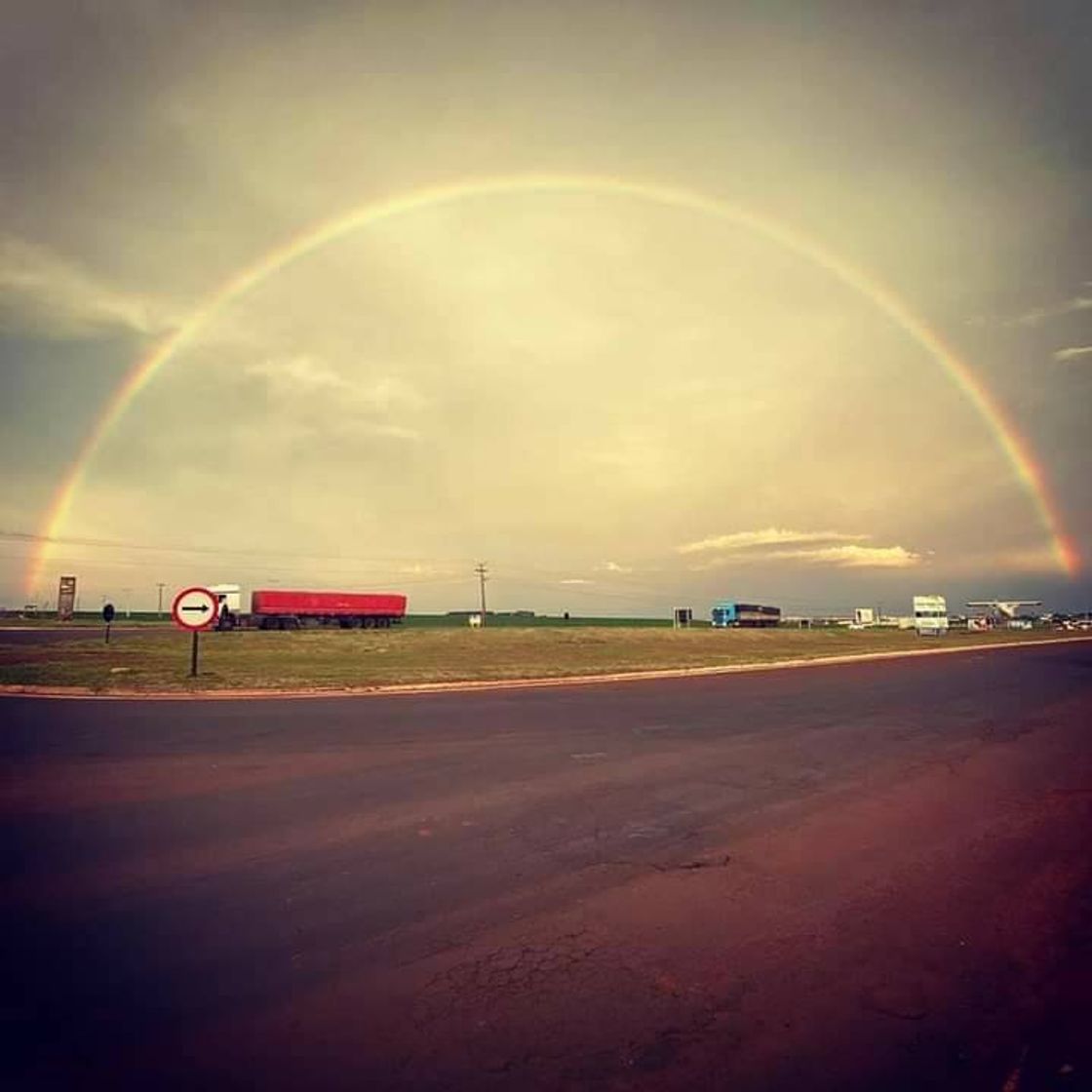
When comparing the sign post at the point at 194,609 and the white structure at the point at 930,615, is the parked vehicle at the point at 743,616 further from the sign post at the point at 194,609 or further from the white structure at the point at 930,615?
the sign post at the point at 194,609

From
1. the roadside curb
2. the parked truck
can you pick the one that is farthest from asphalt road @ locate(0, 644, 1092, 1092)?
the parked truck

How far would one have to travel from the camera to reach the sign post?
1839cm

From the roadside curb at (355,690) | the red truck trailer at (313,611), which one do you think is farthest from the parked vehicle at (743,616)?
the roadside curb at (355,690)

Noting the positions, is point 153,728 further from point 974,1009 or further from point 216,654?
point 216,654

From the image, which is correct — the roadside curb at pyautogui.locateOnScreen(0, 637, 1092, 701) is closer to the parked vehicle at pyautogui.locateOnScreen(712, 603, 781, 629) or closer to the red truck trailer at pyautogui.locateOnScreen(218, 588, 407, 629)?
the red truck trailer at pyautogui.locateOnScreen(218, 588, 407, 629)

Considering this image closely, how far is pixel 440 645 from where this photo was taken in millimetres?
37719

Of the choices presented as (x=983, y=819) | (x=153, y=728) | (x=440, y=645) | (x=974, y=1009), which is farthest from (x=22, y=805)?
(x=440, y=645)

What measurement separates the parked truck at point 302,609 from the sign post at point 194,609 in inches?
1501

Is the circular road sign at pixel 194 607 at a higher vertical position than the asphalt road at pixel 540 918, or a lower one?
higher

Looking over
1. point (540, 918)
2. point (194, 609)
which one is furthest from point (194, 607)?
point (540, 918)

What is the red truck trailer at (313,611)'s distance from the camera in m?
58.4

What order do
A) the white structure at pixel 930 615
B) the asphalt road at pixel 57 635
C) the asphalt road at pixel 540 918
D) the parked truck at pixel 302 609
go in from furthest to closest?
1. the white structure at pixel 930 615
2. the parked truck at pixel 302 609
3. the asphalt road at pixel 57 635
4. the asphalt road at pixel 540 918

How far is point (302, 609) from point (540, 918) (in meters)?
60.5

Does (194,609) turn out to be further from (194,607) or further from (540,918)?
(540,918)
